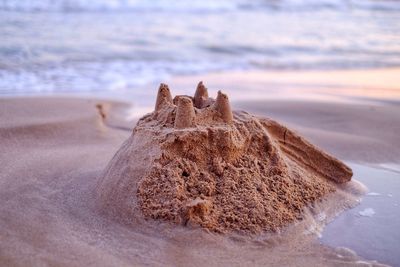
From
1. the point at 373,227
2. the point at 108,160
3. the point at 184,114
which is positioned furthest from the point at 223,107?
the point at 108,160

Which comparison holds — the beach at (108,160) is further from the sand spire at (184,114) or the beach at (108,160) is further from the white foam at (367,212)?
the sand spire at (184,114)

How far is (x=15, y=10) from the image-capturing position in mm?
12336

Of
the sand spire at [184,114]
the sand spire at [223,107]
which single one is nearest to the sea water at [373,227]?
the sand spire at [223,107]

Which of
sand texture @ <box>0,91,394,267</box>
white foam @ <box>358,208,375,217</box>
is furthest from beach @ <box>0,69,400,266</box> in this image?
white foam @ <box>358,208,375,217</box>

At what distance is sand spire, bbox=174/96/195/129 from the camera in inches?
94.5

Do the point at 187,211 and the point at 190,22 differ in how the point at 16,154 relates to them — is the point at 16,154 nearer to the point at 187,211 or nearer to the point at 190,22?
the point at 187,211

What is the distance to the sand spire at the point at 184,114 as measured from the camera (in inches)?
94.5

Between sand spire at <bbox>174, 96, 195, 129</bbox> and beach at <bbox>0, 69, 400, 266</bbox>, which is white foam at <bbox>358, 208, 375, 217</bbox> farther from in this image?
sand spire at <bbox>174, 96, 195, 129</bbox>

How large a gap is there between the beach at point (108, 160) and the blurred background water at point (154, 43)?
1.03 metres

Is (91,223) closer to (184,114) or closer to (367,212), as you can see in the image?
(184,114)

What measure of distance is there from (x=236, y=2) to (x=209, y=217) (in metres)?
16.0

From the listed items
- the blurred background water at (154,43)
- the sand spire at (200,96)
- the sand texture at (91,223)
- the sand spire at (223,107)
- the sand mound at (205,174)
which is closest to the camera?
the sand texture at (91,223)

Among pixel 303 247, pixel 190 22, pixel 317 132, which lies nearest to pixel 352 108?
pixel 317 132

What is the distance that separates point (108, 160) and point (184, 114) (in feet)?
3.95
